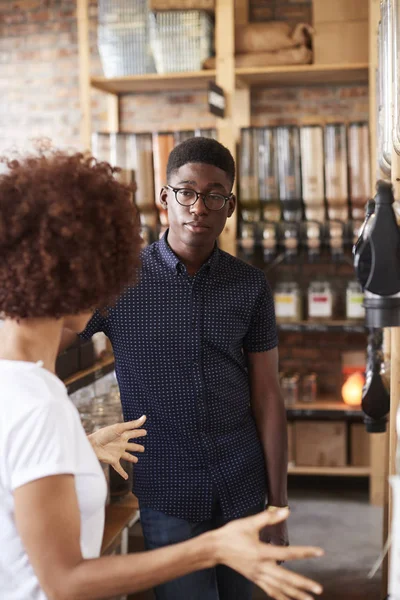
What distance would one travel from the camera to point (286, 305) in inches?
175

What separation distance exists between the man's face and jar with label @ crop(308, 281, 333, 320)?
8.05 feet

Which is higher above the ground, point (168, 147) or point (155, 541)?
point (168, 147)

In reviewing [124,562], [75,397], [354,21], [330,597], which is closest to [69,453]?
[124,562]

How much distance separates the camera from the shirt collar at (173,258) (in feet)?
6.66

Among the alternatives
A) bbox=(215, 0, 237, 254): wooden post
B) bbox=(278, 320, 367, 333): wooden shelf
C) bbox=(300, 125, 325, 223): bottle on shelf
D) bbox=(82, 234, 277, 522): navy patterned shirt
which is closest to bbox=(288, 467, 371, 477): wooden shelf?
bbox=(278, 320, 367, 333): wooden shelf

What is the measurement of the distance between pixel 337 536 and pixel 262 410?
207 cm

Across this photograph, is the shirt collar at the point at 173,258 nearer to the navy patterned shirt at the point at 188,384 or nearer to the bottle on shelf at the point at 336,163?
the navy patterned shirt at the point at 188,384

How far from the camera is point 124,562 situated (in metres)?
1.14

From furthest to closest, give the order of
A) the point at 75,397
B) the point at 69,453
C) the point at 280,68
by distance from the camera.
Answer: the point at 280,68
the point at 75,397
the point at 69,453

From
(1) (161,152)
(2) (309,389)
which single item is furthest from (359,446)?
(1) (161,152)

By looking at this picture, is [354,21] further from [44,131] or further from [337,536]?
[337,536]

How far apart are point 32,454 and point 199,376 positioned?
89cm

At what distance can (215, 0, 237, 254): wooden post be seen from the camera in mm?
4270

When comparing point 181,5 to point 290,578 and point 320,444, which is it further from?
point 290,578
